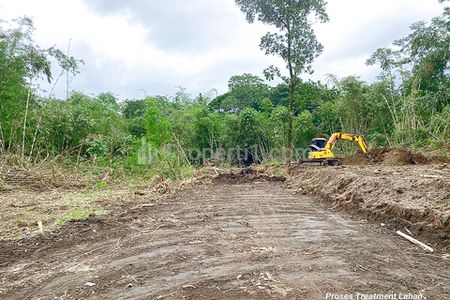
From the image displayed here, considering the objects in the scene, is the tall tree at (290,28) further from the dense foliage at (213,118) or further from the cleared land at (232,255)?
the cleared land at (232,255)

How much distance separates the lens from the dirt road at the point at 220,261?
238 cm

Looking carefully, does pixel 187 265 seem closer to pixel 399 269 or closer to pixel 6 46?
pixel 399 269

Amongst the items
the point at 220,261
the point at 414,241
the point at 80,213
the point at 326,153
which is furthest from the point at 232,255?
the point at 326,153

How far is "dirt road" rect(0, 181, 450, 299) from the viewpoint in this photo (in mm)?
2375

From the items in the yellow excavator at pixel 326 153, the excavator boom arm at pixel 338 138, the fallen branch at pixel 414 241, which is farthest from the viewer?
the excavator boom arm at pixel 338 138

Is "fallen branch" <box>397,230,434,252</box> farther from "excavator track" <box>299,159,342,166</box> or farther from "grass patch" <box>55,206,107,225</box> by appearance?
"excavator track" <box>299,159,342,166</box>

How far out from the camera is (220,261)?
293cm

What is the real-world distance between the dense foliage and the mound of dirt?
1.69 metres

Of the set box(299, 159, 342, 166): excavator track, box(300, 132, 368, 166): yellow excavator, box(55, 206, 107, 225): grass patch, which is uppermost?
box(300, 132, 368, 166): yellow excavator

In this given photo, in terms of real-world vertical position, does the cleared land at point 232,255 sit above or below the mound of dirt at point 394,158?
below

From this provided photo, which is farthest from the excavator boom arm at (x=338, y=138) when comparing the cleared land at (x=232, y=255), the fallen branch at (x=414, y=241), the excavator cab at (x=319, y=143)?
the fallen branch at (x=414, y=241)

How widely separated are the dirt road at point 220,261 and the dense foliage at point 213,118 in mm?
5477

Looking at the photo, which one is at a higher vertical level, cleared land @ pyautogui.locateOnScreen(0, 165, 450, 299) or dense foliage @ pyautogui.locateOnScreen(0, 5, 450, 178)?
dense foliage @ pyautogui.locateOnScreen(0, 5, 450, 178)

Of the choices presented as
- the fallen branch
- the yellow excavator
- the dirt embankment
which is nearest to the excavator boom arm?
the yellow excavator
